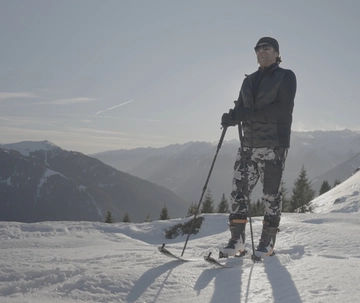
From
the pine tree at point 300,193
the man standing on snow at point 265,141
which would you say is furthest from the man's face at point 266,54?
the pine tree at point 300,193

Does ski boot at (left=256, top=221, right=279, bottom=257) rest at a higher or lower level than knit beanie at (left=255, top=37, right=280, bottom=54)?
lower

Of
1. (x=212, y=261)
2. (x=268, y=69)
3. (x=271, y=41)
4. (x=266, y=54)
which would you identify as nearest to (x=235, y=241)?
(x=212, y=261)

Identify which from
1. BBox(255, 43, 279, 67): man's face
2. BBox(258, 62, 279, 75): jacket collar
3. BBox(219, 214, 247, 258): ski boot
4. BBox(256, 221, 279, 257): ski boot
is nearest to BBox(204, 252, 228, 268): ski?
BBox(219, 214, 247, 258): ski boot

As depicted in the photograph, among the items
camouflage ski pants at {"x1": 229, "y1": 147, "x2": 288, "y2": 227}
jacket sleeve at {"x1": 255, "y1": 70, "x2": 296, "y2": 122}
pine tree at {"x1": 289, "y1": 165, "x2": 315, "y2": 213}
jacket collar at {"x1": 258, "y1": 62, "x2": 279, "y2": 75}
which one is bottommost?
pine tree at {"x1": 289, "y1": 165, "x2": 315, "y2": 213}

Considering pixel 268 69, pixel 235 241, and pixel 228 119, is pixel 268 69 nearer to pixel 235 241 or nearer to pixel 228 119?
pixel 228 119

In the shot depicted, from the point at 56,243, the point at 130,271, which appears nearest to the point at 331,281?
the point at 130,271

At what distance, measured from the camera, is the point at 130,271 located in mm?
3023

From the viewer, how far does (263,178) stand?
418 centimetres

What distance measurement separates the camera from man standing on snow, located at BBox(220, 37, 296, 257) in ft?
13.4

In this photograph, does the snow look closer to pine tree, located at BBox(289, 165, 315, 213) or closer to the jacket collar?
the jacket collar

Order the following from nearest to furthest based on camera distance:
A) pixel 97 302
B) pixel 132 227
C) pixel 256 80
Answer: pixel 97 302 → pixel 256 80 → pixel 132 227

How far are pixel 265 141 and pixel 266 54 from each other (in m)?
1.32

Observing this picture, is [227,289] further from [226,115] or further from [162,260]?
[226,115]

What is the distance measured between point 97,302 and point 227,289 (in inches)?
44.1
